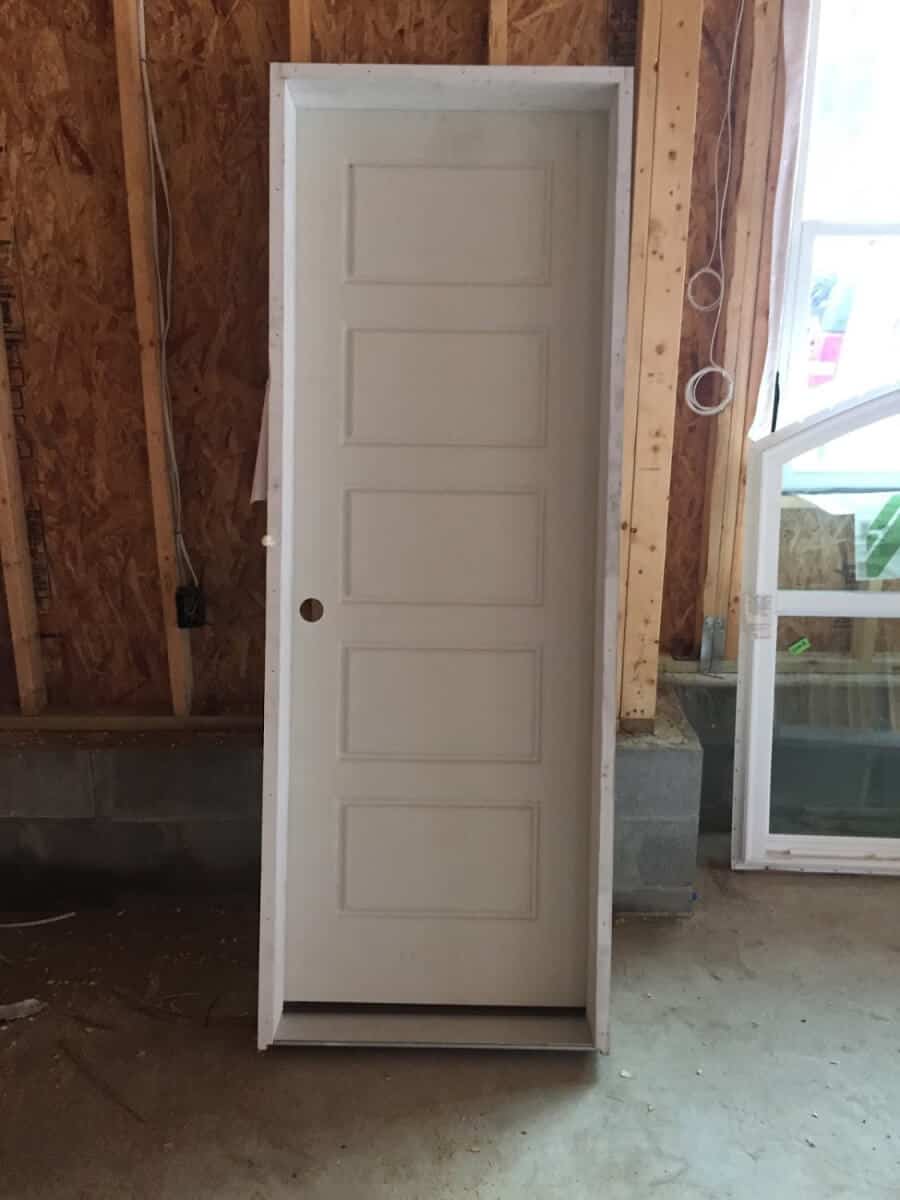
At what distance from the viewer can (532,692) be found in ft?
8.09

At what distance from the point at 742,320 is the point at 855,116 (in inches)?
26.2

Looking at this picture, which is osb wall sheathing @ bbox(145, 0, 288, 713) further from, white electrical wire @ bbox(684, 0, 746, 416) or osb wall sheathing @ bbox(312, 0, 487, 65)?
white electrical wire @ bbox(684, 0, 746, 416)

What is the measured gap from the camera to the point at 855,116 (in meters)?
3.02

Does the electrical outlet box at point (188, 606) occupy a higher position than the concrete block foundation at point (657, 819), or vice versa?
the electrical outlet box at point (188, 606)

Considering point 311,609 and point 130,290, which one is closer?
point 311,609

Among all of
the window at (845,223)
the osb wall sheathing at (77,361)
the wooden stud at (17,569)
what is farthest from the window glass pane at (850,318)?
the wooden stud at (17,569)

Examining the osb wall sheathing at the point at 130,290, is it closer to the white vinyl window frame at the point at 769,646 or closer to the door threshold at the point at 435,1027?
the door threshold at the point at 435,1027

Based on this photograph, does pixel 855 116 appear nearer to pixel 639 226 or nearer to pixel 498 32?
pixel 639 226

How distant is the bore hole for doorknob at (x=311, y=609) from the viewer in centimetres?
242

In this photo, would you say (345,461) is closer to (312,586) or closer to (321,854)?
(312,586)

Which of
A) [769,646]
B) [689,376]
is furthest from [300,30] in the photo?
[769,646]

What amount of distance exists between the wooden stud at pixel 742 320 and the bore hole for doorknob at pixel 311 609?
1.52 metres

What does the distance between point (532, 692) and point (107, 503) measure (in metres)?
1.40

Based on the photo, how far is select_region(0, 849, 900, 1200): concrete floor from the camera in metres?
2.07
